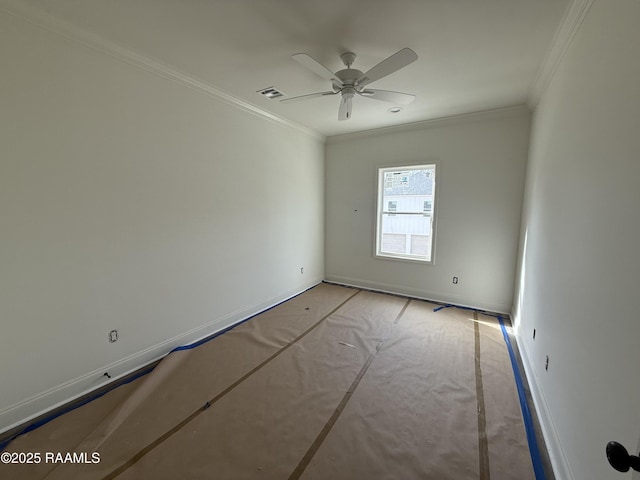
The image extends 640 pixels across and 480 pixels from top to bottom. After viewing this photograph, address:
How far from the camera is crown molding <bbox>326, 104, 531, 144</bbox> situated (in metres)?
3.24

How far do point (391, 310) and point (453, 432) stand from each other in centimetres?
198

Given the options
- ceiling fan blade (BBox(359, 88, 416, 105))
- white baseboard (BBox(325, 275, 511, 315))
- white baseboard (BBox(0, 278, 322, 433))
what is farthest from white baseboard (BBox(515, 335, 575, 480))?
white baseboard (BBox(0, 278, 322, 433))

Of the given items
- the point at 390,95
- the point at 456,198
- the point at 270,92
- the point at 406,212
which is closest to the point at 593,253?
the point at 390,95

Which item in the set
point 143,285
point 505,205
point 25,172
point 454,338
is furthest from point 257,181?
point 505,205

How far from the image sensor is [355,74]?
2213 mm

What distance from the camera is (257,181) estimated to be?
135 inches

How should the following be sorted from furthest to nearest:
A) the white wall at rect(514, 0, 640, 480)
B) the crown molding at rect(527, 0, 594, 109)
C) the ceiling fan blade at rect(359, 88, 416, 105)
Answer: the ceiling fan blade at rect(359, 88, 416, 105), the crown molding at rect(527, 0, 594, 109), the white wall at rect(514, 0, 640, 480)

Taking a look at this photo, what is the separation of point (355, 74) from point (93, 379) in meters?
3.25

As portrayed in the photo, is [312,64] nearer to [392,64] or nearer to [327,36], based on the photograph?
[327,36]

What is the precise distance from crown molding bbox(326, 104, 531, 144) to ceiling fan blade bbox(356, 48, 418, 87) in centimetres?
201

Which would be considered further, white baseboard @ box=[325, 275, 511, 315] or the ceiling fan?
white baseboard @ box=[325, 275, 511, 315]

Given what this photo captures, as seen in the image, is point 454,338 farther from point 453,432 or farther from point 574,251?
point 574,251

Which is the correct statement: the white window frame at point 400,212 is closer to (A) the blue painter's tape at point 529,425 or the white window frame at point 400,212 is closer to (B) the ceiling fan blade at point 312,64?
(A) the blue painter's tape at point 529,425

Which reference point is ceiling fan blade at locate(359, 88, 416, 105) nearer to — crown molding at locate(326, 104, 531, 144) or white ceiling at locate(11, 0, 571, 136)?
white ceiling at locate(11, 0, 571, 136)
